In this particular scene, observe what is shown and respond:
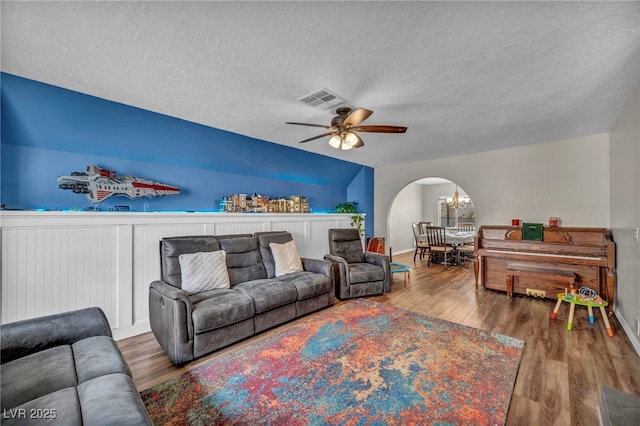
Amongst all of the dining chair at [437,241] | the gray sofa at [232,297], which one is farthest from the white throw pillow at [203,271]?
the dining chair at [437,241]

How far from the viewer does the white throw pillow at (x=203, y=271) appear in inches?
110

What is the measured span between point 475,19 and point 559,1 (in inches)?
16.4

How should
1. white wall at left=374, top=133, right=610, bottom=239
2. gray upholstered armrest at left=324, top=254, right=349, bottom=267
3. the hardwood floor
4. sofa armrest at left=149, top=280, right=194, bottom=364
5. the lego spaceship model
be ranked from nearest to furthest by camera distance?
the hardwood floor
sofa armrest at left=149, top=280, right=194, bottom=364
the lego spaceship model
white wall at left=374, top=133, right=610, bottom=239
gray upholstered armrest at left=324, top=254, right=349, bottom=267

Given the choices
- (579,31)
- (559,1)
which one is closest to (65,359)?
(559,1)

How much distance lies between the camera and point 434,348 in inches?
98.1

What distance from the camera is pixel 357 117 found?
250cm

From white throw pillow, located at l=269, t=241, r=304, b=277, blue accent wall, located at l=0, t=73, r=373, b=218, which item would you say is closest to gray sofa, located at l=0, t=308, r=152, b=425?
blue accent wall, located at l=0, t=73, r=373, b=218

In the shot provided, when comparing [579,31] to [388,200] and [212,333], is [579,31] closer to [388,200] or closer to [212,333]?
[212,333]

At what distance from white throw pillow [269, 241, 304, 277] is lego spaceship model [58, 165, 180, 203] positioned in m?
1.66

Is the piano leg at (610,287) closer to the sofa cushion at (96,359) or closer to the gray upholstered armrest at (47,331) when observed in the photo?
the sofa cushion at (96,359)

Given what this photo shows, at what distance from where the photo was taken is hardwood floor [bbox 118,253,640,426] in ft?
5.86

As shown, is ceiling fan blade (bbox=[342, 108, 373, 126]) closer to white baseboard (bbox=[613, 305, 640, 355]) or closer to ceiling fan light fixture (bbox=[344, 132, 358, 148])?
ceiling fan light fixture (bbox=[344, 132, 358, 148])

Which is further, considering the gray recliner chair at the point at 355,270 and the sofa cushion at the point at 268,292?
the gray recliner chair at the point at 355,270

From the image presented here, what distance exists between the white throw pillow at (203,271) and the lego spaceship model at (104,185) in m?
1.02
